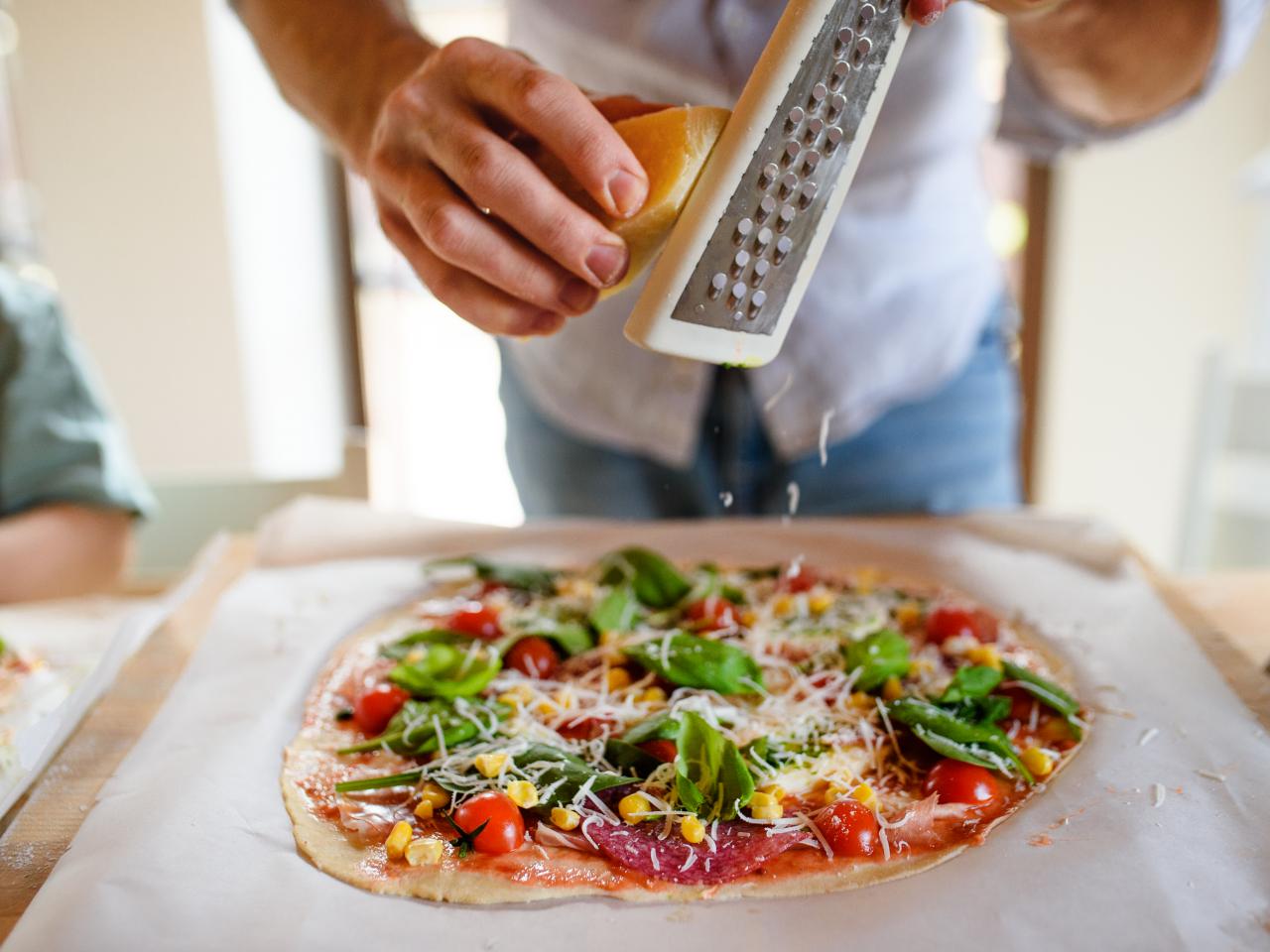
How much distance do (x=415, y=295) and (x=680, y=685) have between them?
3.45 m

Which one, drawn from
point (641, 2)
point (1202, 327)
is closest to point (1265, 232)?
point (1202, 327)

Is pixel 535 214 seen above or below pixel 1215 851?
above

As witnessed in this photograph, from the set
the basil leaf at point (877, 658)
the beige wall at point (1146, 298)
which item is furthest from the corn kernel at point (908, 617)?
the beige wall at point (1146, 298)

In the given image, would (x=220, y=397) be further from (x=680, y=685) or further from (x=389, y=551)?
(x=680, y=685)

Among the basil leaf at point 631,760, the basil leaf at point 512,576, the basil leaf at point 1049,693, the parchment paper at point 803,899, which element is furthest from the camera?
the basil leaf at point 512,576

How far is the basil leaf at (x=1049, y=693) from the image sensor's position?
1277 mm

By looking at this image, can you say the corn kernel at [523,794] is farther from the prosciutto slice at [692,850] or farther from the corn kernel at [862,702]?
the corn kernel at [862,702]

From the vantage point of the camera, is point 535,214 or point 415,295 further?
point 415,295

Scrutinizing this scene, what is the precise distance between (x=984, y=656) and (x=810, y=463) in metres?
0.60

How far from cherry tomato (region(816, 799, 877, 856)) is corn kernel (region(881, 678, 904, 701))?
26cm

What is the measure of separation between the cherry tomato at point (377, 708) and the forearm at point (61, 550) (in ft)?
3.04

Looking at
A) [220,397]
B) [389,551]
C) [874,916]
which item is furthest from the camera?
[220,397]

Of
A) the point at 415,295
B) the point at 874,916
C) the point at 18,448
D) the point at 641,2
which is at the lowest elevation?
the point at 874,916

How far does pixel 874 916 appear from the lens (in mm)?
963
